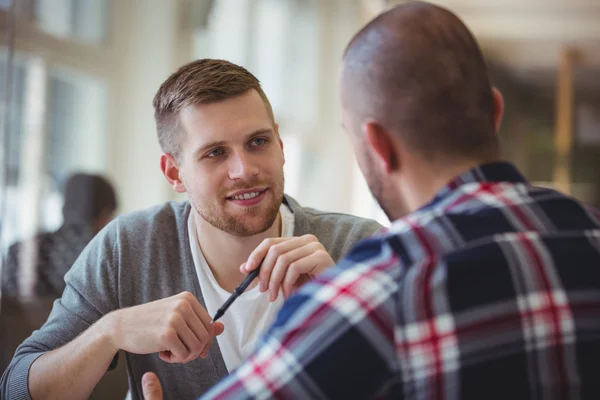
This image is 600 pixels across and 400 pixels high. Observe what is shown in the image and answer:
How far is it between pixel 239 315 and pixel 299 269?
8.8 inches

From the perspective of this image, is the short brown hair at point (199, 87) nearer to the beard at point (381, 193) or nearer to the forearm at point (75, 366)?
the forearm at point (75, 366)

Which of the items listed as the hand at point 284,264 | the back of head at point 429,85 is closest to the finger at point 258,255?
the hand at point 284,264

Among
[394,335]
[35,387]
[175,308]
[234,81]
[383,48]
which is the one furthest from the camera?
[234,81]

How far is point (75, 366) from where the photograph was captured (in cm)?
111

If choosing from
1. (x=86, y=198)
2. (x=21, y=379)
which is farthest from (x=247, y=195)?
(x=86, y=198)

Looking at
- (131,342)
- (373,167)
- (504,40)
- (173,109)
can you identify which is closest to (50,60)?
(173,109)

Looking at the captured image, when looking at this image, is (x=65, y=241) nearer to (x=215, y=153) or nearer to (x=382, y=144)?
(x=215, y=153)

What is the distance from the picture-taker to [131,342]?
3.44ft

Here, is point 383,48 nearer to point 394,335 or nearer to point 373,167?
point 373,167

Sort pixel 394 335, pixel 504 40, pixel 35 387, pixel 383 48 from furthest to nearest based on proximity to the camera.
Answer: pixel 504 40 < pixel 35 387 < pixel 383 48 < pixel 394 335

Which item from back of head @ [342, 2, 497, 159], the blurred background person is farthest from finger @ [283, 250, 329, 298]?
the blurred background person

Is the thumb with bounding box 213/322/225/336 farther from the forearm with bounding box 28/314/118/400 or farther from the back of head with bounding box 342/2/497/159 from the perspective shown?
the back of head with bounding box 342/2/497/159

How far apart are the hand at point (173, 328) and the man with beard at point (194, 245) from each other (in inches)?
2.1

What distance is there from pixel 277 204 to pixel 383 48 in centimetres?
55
